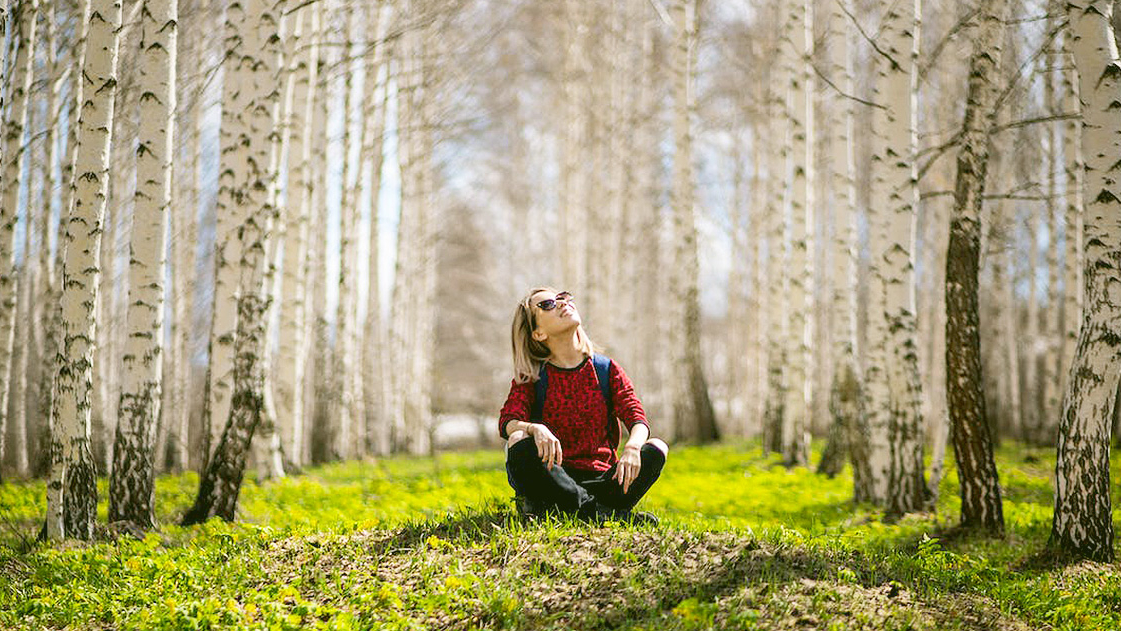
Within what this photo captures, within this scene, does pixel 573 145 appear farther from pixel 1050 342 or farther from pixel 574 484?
pixel 574 484

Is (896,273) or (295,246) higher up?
(295,246)

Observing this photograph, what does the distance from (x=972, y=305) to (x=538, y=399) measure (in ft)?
11.3

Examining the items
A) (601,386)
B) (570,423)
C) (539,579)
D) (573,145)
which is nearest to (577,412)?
(570,423)

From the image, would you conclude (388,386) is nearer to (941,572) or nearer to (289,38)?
(289,38)

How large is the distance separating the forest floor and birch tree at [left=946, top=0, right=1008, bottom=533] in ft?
1.23

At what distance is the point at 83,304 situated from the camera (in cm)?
595

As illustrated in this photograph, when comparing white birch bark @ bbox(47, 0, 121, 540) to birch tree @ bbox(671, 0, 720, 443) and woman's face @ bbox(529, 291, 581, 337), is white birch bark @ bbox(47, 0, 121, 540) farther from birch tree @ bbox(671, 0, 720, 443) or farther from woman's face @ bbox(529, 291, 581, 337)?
birch tree @ bbox(671, 0, 720, 443)

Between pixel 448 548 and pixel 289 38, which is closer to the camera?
pixel 448 548

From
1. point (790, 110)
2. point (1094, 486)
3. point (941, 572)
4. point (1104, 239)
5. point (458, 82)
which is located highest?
point (458, 82)

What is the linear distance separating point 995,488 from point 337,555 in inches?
177

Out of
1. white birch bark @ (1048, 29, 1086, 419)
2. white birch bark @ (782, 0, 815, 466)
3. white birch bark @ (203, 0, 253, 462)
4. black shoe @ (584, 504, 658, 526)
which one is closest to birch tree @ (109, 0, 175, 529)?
white birch bark @ (203, 0, 253, 462)

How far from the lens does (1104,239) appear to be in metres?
5.40

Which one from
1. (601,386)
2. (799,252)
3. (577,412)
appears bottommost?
(577,412)

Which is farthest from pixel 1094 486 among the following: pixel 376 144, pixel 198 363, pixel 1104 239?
pixel 198 363
